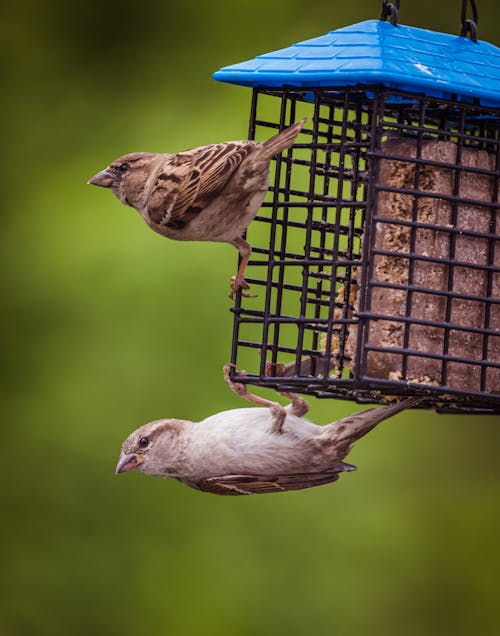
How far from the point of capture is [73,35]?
37.4 ft

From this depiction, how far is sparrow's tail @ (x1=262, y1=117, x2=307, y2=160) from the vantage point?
684cm

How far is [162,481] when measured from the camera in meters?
9.95

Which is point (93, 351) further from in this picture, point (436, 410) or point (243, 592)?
point (436, 410)

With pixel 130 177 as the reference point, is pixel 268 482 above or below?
below

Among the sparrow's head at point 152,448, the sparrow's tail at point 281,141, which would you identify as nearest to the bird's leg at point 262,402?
the sparrow's head at point 152,448

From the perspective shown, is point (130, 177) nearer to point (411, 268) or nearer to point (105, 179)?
point (105, 179)

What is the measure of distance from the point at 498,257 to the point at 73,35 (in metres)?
5.42

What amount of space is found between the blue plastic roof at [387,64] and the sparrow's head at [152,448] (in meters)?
1.93

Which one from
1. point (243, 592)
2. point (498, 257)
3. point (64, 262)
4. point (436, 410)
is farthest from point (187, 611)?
point (498, 257)

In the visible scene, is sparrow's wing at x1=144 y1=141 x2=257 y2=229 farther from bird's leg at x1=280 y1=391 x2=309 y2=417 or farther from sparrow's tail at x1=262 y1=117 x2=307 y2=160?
bird's leg at x1=280 y1=391 x2=309 y2=417

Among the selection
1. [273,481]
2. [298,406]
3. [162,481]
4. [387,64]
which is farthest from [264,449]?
[162,481]

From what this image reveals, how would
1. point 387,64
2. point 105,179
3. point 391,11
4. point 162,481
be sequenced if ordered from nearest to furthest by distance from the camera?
point 387,64 → point 391,11 → point 105,179 → point 162,481

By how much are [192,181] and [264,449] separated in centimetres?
136

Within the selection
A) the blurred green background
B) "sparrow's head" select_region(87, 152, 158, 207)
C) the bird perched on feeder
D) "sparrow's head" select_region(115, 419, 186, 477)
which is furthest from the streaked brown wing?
the blurred green background
